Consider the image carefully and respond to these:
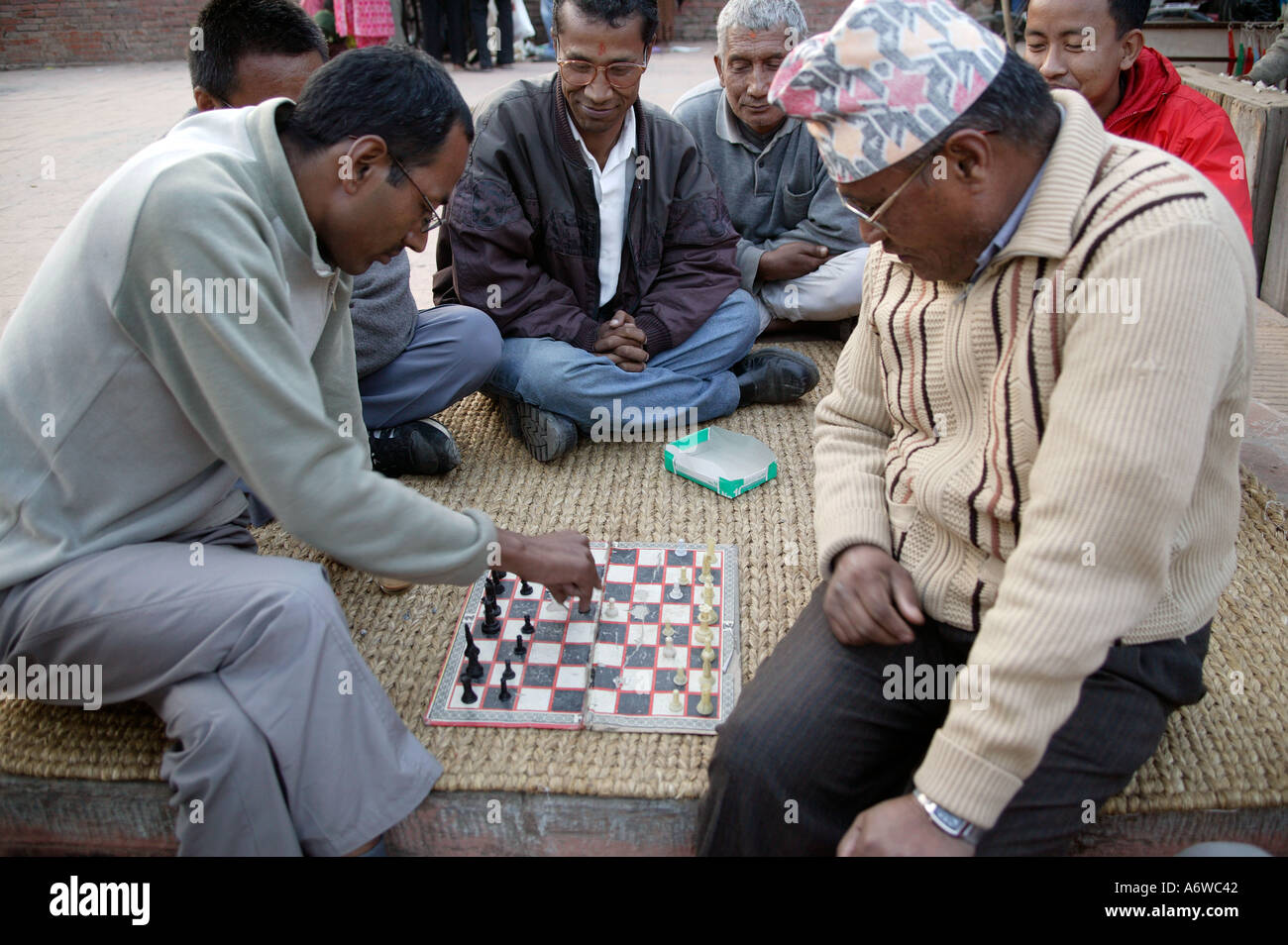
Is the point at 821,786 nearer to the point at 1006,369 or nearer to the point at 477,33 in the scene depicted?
the point at 1006,369

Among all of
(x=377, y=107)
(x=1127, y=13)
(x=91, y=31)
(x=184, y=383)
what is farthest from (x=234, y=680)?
(x=91, y=31)

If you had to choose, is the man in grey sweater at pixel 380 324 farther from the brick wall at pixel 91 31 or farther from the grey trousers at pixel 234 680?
the brick wall at pixel 91 31

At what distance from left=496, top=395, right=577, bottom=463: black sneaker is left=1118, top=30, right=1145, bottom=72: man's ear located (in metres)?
1.94

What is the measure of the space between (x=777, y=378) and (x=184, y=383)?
2067 mm

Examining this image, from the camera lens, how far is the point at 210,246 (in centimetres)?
152

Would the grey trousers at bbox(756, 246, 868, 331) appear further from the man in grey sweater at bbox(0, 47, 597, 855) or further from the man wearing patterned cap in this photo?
the man in grey sweater at bbox(0, 47, 597, 855)

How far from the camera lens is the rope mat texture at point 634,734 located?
72.2 inches

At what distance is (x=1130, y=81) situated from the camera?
9.80ft

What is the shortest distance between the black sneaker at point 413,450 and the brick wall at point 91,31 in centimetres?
1065

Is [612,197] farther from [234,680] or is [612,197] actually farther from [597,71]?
[234,680]

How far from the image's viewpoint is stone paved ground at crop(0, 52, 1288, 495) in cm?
342

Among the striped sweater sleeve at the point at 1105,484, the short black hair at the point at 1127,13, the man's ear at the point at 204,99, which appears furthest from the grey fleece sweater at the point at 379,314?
the short black hair at the point at 1127,13
